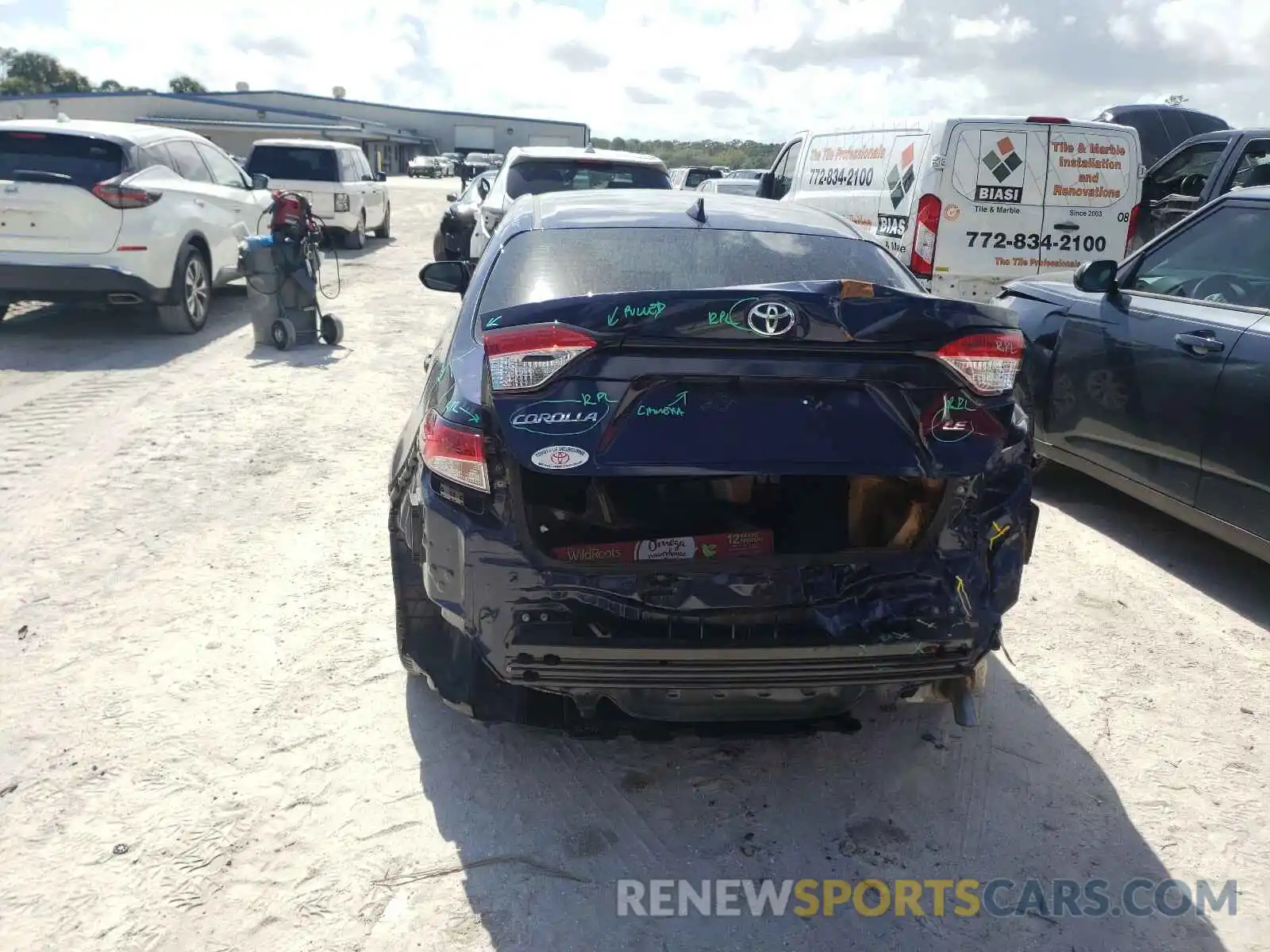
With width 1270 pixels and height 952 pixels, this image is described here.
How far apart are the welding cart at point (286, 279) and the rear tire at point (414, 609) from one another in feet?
19.9

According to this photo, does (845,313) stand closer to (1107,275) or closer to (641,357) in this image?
(641,357)

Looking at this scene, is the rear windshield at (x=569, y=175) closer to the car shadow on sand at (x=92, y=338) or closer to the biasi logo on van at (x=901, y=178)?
the biasi logo on van at (x=901, y=178)

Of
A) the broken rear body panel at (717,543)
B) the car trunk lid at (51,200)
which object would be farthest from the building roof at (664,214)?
the car trunk lid at (51,200)

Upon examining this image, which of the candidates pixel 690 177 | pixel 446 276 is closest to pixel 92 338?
pixel 446 276

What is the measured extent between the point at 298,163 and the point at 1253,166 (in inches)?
523

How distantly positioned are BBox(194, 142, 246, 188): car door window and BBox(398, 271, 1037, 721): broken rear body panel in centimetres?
885

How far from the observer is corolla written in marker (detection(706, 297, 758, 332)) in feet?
8.13

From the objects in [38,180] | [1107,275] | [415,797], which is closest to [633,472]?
[415,797]

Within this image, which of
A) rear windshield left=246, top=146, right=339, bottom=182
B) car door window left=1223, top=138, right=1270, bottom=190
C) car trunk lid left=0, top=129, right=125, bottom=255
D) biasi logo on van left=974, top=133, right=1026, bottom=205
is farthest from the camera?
rear windshield left=246, top=146, right=339, bottom=182

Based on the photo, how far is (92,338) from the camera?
859 cm

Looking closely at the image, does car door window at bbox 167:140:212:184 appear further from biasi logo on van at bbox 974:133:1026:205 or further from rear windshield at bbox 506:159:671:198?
biasi logo on van at bbox 974:133:1026:205

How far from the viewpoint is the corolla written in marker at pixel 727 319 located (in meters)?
2.48

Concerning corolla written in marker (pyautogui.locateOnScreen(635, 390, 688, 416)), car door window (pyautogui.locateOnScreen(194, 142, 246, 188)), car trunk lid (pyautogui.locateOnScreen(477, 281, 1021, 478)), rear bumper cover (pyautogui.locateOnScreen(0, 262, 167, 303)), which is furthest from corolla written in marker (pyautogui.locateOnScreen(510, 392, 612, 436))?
car door window (pyautogui.locateOnScreen(194, 142, 246, 188))

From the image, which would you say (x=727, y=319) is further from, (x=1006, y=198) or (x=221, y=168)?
(x=221, y=168)
